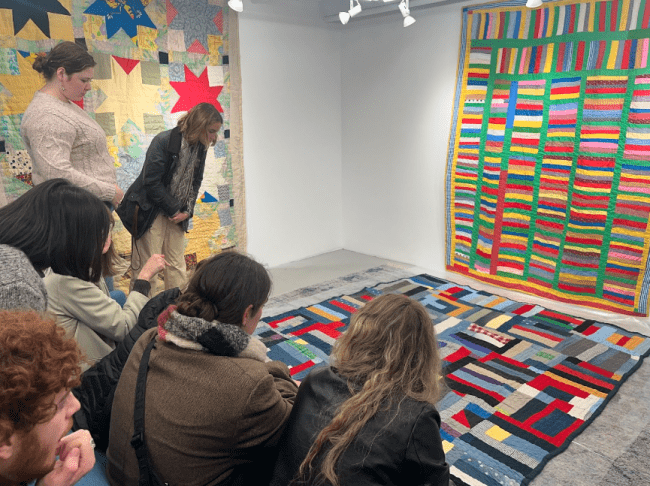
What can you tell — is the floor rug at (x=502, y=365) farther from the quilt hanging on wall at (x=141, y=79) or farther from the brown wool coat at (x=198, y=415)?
the quilt hanging on wall at (x=141, y=79)

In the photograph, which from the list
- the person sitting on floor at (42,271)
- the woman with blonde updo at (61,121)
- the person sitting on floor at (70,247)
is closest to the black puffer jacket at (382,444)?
the person sitting on floor at (42,271)

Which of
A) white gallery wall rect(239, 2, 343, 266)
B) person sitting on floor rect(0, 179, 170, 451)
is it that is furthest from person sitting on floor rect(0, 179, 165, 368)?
white gallery wall rect(239, 2, 343, 266)

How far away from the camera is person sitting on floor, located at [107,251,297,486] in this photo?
3.71ft

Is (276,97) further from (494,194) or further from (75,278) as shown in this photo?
(75,278)

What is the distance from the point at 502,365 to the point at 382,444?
1.81 meters

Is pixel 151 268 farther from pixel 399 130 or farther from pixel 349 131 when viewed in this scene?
pixel 349 131

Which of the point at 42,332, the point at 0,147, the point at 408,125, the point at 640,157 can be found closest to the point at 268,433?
the point at 42,332

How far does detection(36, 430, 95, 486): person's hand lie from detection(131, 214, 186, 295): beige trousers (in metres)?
2.12

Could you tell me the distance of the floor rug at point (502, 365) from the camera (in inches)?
Result: 80.1

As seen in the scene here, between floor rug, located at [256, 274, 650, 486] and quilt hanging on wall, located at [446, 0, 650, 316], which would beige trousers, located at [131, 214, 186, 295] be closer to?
floor rug, located at [256, 274, 650, 486]

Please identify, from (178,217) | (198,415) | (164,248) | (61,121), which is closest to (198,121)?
(178,217)

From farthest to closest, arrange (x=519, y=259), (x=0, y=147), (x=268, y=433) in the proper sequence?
(x=519, y=259), (x=0, y=147), (x=268, y=433)

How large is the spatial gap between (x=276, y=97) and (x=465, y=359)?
2654 mm

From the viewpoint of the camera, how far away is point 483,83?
3705 millimetres
